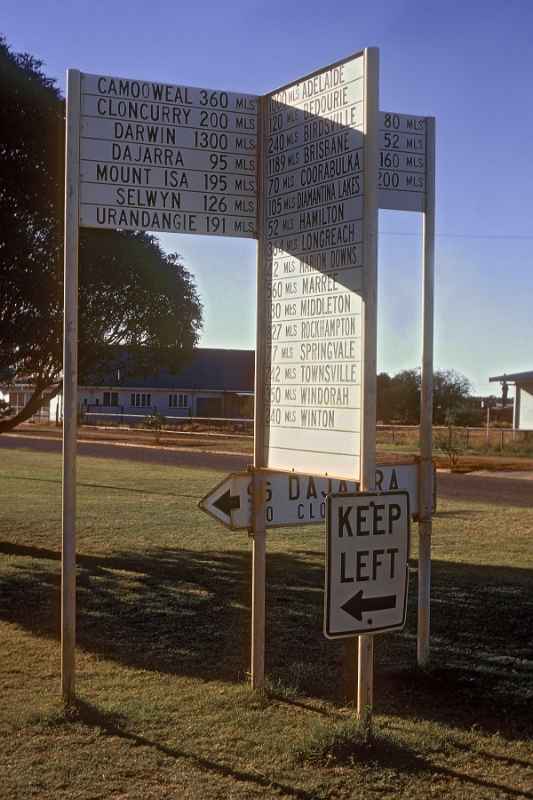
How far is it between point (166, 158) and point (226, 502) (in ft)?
6.96

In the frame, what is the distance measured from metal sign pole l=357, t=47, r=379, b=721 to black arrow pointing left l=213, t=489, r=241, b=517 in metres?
1.10

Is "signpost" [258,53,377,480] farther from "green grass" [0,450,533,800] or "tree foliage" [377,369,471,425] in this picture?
"tree foliage" [377,369,471,425]

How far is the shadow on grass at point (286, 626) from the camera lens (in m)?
6.30

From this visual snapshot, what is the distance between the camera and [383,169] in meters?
6.86

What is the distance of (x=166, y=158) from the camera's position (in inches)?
244

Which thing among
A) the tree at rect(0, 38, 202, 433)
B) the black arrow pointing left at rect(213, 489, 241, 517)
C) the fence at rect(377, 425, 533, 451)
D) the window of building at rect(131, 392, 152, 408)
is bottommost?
the fence at rect(377, 425, 533, 451)

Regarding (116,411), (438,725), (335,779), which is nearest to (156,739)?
(335,779)

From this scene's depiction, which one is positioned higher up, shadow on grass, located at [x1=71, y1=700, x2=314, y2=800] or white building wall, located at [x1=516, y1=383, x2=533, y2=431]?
white building wall, located at [x1=516, y1=383, x2=533, y2=431]

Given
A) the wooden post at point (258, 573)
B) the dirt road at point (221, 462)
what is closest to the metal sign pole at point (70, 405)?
the wooden post at point (258, 573)

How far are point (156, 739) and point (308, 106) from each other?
12.1 ft

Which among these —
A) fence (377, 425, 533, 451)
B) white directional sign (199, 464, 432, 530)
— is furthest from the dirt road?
white directional sign (199, 464, 432, 530)

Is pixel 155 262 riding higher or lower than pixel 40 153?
lower

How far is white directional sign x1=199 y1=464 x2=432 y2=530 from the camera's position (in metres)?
6.10

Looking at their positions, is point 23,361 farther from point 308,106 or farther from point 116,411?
point 116,411
